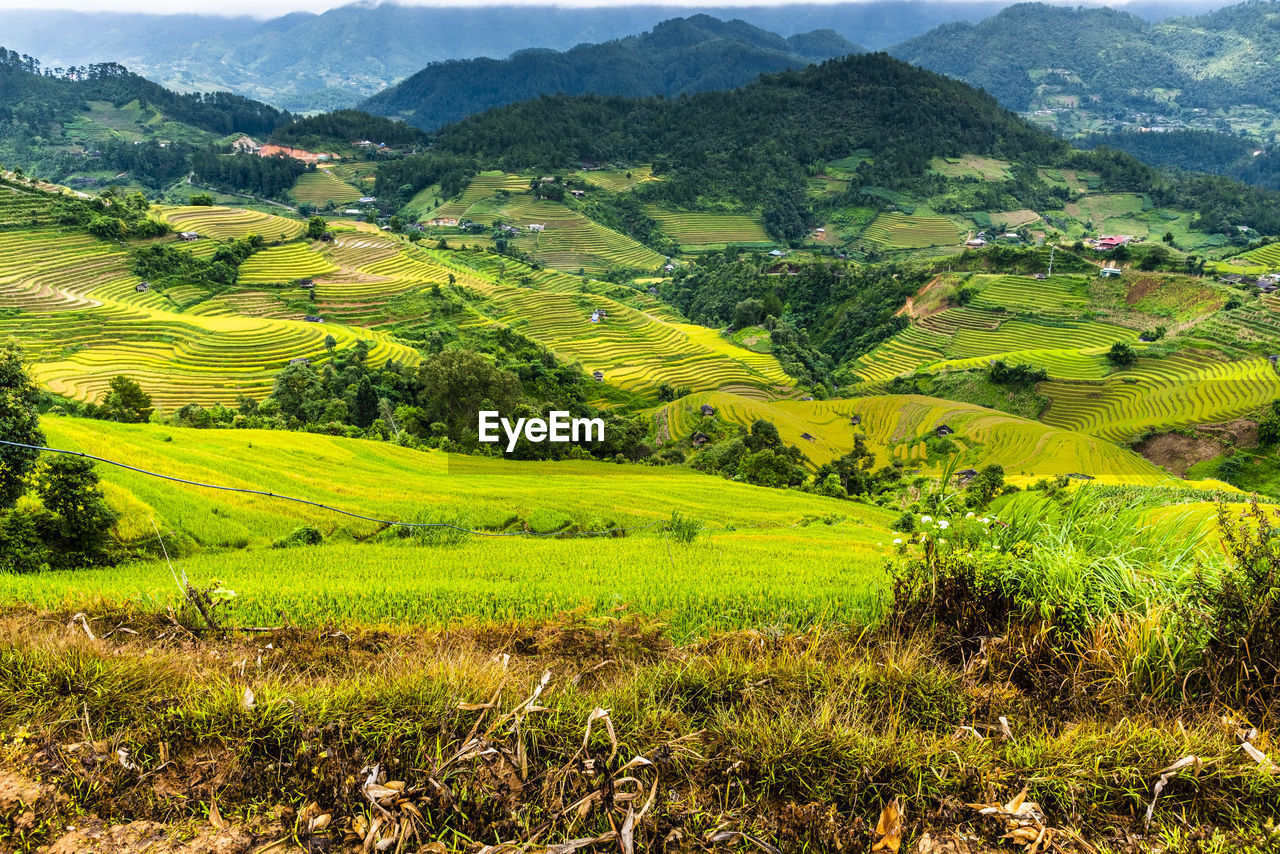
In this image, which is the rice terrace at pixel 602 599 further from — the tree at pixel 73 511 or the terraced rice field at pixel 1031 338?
the terraced rice field at pixel 1031 338

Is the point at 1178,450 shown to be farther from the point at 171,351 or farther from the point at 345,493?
the point at 171,351

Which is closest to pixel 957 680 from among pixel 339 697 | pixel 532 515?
pixel 339 697

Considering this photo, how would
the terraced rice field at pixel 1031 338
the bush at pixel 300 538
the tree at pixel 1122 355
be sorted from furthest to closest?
1. the terraced rice field at pixel 1031 338
2. the tree at pixel 1122 355
3. the bush at pixel 300 538

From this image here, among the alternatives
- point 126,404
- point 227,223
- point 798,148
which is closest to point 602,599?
point 126,404

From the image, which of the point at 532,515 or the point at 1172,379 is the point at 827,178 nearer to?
the point at 1172,379

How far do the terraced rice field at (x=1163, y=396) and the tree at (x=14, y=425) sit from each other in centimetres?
5689

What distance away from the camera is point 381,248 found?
236ft

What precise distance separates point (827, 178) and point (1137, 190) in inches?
2286

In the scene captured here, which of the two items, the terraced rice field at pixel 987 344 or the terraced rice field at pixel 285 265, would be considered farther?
the terraced rice field at pixel 285 265

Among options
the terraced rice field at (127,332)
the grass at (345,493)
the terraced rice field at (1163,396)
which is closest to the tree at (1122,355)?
the terraced rice field at (1163,396)

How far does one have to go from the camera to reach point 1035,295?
67688mm

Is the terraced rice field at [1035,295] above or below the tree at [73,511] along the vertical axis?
above

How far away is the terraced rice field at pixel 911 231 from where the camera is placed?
101500mm

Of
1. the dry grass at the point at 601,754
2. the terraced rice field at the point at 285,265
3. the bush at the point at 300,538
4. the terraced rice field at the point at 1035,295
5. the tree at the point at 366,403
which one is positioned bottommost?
the tree at the point at 366,403
